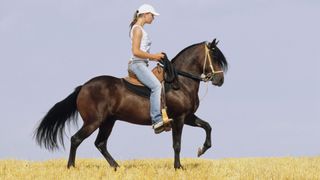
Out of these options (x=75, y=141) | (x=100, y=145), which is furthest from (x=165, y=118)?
(x=75, y=141)

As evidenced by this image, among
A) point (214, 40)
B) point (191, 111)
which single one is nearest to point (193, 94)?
point (191, 111)

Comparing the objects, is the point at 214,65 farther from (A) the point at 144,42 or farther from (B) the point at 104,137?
(B) the point at 104,137

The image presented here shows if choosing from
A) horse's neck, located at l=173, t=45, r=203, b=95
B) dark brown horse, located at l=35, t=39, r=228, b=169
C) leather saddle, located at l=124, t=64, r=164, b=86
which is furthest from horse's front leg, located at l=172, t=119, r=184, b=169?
leather saddle, located at l=124, t=64, r=164, b=86

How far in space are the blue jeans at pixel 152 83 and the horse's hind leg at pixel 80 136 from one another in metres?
1.22

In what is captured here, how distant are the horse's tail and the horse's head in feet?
9.91

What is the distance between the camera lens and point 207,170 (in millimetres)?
11375

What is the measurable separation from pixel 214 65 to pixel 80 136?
3.17 meters

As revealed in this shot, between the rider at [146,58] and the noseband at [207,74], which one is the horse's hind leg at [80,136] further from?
the noseband at [207,74]

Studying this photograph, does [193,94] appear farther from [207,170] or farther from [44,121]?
→ [44,121]

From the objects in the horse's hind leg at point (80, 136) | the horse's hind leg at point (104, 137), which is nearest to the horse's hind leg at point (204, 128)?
the horse's hind leg at point (104, 137)

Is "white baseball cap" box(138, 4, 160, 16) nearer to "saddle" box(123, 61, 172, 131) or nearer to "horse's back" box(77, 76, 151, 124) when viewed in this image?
"saddle" box(123, 61, 172, 131)

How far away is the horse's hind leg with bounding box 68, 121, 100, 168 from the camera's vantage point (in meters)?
10.9

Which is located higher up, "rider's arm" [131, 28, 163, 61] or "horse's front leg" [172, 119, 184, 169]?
"rider's arm" [131, 28, 163, 61]

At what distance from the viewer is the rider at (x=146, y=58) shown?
34.3 ft
